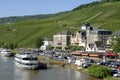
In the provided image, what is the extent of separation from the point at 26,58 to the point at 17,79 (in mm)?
20780

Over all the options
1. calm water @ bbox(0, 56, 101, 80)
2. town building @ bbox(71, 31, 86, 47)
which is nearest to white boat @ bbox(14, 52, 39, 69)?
calm water @ bbox(0, 56, 101, 80)

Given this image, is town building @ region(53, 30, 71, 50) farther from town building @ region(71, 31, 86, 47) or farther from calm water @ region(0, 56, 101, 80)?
calm water @ region(0, 56, 101, 80)

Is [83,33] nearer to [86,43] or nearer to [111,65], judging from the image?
[86,43]

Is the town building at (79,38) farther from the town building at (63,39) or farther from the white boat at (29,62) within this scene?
the white boat at (29,62)

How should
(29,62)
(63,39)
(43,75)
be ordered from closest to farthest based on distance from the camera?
(43,75)
(29,62)
(63,39)

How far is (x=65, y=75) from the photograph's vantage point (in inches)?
3440

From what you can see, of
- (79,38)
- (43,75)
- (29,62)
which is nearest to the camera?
(43,75)

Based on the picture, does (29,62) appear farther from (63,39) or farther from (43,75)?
(63,39)

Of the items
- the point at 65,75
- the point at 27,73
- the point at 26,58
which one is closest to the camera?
the point at 65,75

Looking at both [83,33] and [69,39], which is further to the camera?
[69,39]

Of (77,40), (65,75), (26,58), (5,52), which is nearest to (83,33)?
(77,40)

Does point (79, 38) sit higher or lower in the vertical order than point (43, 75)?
higher

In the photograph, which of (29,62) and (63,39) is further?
(63,39)

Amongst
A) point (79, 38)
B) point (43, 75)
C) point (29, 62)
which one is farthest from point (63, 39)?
point (43, 75)
